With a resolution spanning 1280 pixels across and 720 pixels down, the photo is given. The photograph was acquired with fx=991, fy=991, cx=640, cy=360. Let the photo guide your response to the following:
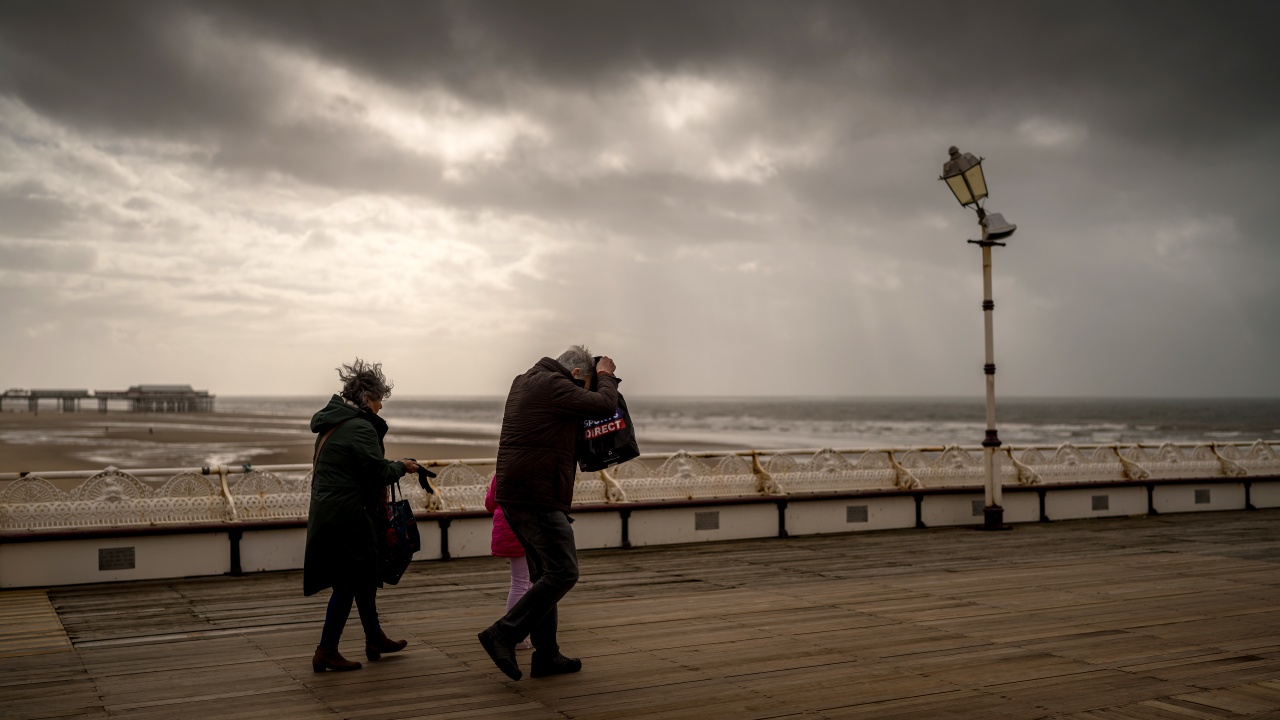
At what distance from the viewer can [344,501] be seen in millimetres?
5500

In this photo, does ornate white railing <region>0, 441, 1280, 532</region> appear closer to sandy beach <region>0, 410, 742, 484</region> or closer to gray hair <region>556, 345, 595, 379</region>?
gray hair <region>556, 345, 595, 379</region>

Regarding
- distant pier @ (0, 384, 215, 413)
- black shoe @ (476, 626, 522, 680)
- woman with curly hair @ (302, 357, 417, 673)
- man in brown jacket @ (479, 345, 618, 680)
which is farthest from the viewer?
distant pier @ (0, 384, 215, 413)

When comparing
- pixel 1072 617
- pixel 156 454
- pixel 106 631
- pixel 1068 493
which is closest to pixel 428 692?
pixel 106 631

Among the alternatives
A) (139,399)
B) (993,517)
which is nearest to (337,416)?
(993,517)

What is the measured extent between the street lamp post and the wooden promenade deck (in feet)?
7.73

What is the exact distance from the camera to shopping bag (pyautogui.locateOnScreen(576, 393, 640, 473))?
211 inches

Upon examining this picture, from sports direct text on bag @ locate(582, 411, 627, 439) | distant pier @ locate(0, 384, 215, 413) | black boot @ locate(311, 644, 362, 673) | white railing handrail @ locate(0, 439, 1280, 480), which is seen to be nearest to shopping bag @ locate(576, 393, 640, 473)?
sports direct text on bag @ locate(582, 411, 627, 439)

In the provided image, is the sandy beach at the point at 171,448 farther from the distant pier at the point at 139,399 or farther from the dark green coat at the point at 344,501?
the distant pier at the point at 139,399

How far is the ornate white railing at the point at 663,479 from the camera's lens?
29.2ft

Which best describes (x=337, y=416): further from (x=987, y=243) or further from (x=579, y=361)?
(x=987, y=243)

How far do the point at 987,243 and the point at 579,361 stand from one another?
855cm

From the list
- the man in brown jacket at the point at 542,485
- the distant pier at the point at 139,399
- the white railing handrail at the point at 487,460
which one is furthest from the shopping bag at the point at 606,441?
the distant pier at the point at 139,399

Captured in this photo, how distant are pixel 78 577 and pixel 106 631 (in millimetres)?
2397

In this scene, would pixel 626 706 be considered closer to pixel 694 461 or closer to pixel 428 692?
pixel 428 692
